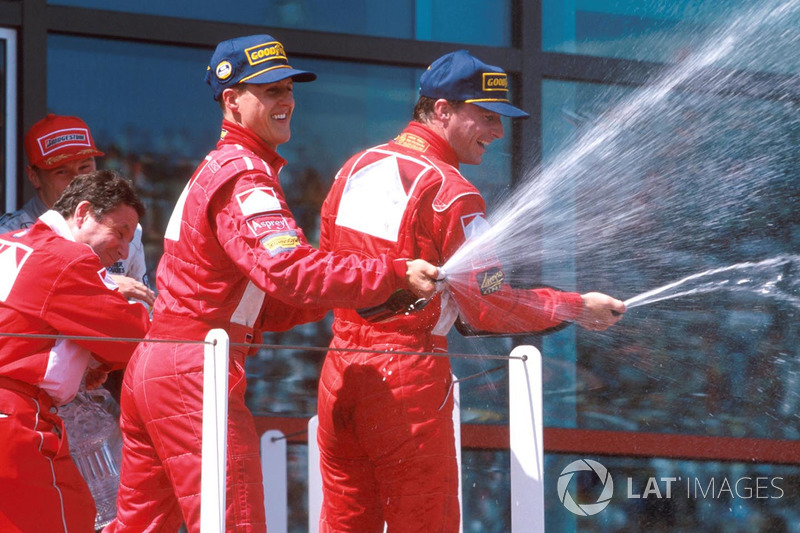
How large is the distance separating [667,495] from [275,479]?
204 centimetres

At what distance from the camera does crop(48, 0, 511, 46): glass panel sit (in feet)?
17.5

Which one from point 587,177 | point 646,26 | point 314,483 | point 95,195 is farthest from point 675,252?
point 95,195

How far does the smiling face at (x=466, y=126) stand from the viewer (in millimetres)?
3598

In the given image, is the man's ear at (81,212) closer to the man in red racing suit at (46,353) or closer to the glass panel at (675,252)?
the man in red racing suit at (46,353)

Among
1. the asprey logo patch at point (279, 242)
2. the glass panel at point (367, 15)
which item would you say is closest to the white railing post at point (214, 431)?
the asprey logo patch at point (279, 242)

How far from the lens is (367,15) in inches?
221

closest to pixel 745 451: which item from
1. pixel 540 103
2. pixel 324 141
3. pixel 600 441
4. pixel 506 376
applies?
pixel 600 441

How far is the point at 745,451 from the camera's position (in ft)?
20.1

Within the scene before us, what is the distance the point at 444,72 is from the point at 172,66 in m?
2.05

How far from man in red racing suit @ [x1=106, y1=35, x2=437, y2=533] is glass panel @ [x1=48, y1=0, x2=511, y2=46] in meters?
2.05

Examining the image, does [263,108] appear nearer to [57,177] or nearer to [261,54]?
[261,54]

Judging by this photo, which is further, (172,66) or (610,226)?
(610,226)

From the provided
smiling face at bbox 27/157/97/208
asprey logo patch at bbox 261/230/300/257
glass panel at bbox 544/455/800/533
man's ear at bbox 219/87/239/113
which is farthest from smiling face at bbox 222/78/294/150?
glass panel at bbox 544/455/800/533

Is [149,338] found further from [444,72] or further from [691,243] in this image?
[691,243]
